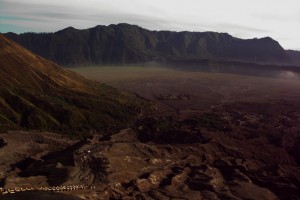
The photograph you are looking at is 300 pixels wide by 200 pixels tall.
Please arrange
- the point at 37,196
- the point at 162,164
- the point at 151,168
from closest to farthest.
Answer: the point at 37,196 < the point at 151,168 < the point at 162,164

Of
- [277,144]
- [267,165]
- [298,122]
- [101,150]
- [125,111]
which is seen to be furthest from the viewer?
[125,111]

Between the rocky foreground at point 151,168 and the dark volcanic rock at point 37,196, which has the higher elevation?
the dark volcanic rock at point 37,196

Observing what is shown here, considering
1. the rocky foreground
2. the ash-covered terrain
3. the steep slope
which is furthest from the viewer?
the steep slope

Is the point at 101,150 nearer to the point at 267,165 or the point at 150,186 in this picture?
the point at 150,186

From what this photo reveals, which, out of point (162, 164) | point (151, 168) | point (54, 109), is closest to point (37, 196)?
point (151, 168)

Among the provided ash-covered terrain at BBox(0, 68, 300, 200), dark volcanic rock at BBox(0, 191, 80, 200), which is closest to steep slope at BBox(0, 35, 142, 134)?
ash-covered terrain at BBox(0, 68, 300, 200)

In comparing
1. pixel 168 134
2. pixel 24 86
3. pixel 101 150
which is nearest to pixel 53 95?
pixel 24 86

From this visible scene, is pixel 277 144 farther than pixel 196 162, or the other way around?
pixel 277 144

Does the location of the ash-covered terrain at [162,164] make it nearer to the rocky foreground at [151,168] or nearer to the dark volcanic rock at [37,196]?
the rocky foreground at [151,168]

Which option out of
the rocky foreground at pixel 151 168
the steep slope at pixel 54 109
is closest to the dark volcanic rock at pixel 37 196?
the rocky foreground at pixel 151 168

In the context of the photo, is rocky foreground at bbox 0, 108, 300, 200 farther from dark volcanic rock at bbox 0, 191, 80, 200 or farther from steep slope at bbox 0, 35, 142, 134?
steep slope at bbox 0, 35, 142, 134

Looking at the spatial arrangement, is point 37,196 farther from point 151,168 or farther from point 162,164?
point 162,164
